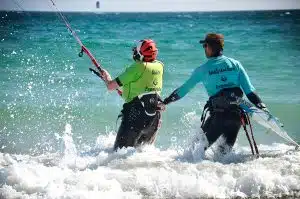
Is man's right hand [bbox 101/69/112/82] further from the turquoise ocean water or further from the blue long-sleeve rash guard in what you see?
the blue long-sleeve rash guard

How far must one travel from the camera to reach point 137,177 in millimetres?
6004

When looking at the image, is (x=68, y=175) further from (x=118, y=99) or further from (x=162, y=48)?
(x=162, y=48)

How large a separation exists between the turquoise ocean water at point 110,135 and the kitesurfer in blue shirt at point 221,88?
0.41 meters

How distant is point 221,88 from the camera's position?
6.67 meters

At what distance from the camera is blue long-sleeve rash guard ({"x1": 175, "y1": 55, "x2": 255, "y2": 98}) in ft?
21.7

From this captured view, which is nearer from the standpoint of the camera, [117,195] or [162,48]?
[117,195]

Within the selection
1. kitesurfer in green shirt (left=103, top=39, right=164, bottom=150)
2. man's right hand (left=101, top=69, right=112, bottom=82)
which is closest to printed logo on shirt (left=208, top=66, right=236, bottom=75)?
kitesurfer in green shirt (left=103, top=39, right=164, bottom=150)

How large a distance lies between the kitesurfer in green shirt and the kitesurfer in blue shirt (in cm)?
32

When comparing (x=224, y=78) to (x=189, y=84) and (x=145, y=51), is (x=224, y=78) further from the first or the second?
(x=145, y=51)

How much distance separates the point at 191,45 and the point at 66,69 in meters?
11.2

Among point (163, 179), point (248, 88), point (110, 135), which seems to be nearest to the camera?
point (163, 179)

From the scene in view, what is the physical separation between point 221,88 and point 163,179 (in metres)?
1.56

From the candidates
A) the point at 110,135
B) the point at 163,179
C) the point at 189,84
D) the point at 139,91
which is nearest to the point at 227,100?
the point at 189,84

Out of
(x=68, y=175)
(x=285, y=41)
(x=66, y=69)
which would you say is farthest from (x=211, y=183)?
(x=285, y=41)
